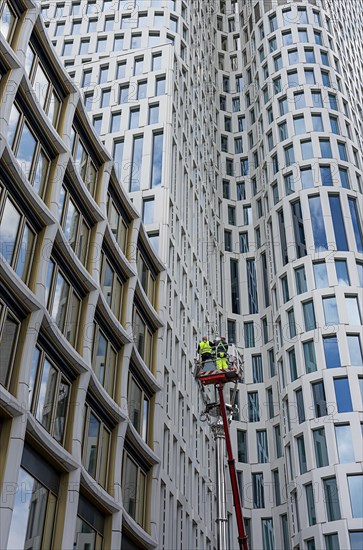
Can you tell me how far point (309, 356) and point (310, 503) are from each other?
8748 millimetres

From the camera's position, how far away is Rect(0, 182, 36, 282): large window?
69.4 feet

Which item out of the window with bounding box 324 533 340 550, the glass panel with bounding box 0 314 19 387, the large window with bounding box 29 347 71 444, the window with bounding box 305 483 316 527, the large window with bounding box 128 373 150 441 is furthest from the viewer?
the window with bounding box 305 483 316 527

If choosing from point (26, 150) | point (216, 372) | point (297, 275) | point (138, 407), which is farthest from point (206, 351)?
point (297, 275)

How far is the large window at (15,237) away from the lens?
69.4 ft

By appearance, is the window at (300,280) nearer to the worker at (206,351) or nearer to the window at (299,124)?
the window at (299,124)

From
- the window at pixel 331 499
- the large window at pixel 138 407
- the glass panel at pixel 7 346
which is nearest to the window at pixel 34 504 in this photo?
the glass panel at pixel 7 346

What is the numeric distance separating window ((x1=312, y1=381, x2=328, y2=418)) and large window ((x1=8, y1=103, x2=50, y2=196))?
22592 mm

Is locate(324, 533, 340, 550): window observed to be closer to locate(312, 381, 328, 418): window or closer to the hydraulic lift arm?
locate(312, 381, 328, 418): window

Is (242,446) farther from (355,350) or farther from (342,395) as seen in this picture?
(355,350)

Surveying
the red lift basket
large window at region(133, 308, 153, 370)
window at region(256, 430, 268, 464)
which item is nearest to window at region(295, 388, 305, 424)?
window at region(256, 430, 268, 464)

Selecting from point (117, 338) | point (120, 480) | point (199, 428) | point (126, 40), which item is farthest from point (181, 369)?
point (126, 40)

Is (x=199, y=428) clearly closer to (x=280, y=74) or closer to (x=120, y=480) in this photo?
(x=120, y=480)

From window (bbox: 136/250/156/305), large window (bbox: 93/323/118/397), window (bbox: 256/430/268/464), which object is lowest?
large window (bbox: 93/323/118/397)

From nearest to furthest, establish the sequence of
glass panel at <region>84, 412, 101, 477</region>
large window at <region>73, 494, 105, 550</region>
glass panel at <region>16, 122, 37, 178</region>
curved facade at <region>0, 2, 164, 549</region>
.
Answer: curved facade at <region>0, 2, 164, 549</region>
large window at <region>73, 494, 105, 550</region>
glass panel at <region>16, 122, 37, 178</region>
glass panel at <region>84, 412, 101, 477</region>
